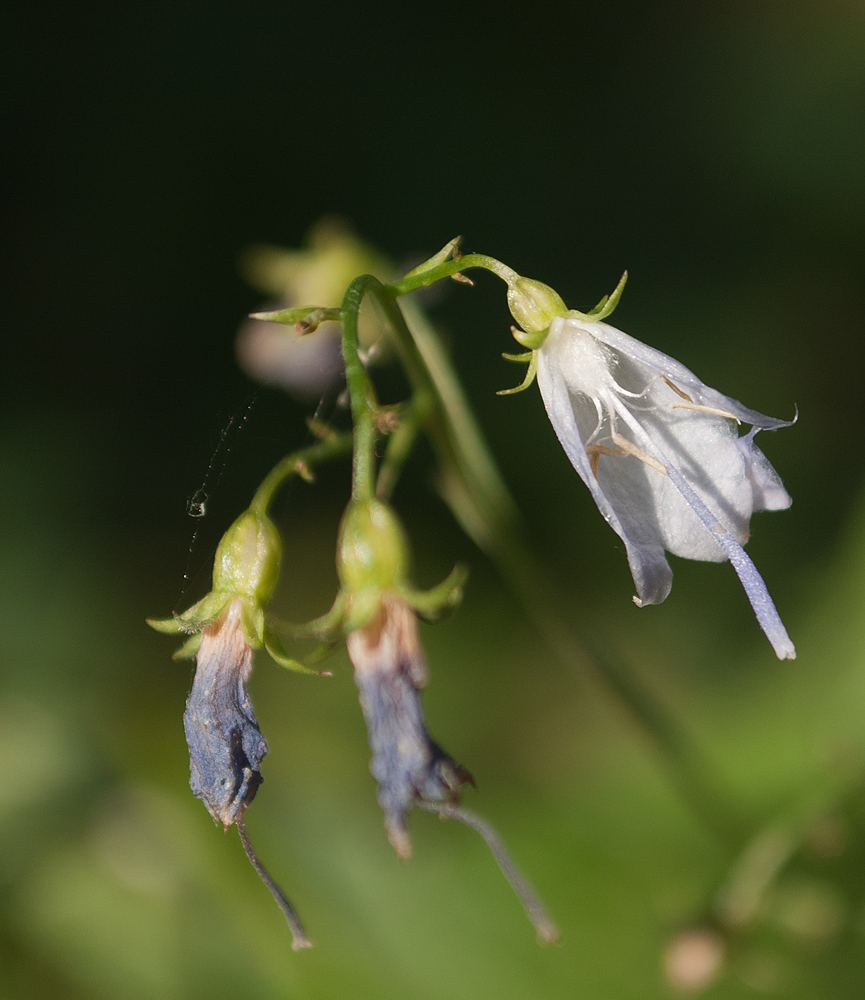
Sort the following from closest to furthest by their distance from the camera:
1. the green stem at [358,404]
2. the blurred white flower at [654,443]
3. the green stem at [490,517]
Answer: the green stem at [358,404] < the blurred white flower at [654,443] < the green stem at [490,517]

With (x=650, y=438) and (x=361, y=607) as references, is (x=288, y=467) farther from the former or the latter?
(x=650, y=438)

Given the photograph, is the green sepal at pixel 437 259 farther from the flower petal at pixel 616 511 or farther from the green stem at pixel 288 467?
the green stem at pixel 288 467

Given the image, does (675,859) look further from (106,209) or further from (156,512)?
(106,209)

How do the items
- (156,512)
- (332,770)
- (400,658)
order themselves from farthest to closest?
(156,512), (332,770), (400,658)

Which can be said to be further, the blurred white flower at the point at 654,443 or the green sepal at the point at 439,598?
the blurred white flower at the point at 654,443

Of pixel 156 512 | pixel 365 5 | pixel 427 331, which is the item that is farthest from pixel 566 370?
pixel 365 5

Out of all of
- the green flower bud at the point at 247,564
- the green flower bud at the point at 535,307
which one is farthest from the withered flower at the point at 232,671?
the green flower bud at the point at 535,307

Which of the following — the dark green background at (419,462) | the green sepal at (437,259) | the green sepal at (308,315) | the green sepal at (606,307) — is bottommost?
the dark green background at (419,462)
